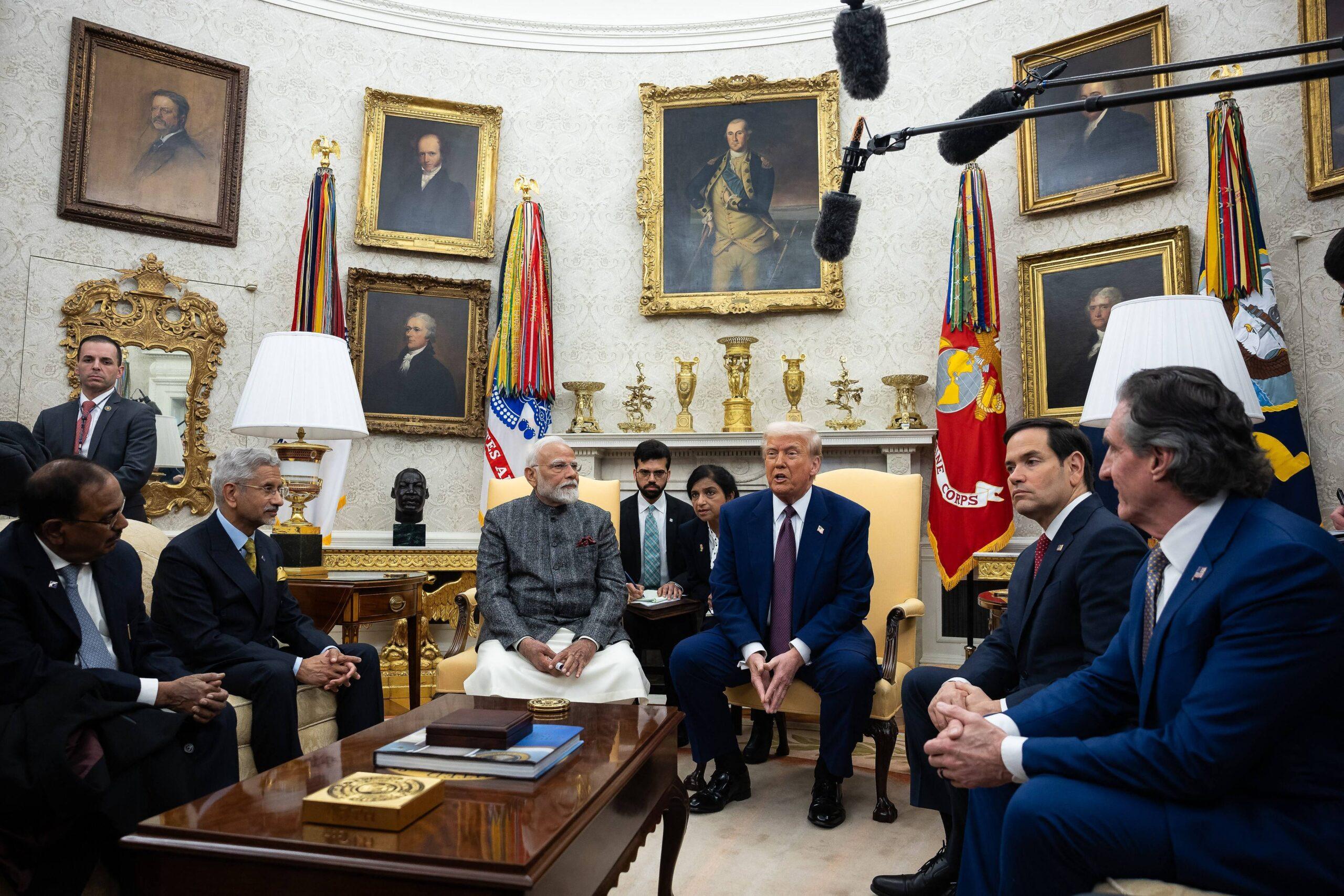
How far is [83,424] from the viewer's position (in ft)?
17.2

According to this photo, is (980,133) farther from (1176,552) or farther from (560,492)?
(560,492)

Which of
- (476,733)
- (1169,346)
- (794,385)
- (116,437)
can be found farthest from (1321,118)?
(116,437)

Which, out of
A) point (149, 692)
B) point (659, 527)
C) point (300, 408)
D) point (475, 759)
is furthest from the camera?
point (659, 527)

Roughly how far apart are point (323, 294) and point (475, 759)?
5.36 m

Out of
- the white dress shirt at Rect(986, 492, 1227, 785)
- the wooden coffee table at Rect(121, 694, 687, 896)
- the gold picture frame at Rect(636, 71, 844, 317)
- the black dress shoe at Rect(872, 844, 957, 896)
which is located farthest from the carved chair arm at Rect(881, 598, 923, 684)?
the gold picture frame at Rect(636, 71, 844, 317)

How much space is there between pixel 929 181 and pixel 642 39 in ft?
9.11

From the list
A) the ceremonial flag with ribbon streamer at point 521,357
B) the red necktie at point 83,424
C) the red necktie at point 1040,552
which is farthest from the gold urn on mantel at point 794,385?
the red necktie at point 83,424

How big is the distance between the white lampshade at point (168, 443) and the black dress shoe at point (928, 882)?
568cm

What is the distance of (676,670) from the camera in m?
3.83

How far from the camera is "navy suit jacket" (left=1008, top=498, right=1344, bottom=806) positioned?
155cm

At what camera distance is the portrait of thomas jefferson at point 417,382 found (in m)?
7.08

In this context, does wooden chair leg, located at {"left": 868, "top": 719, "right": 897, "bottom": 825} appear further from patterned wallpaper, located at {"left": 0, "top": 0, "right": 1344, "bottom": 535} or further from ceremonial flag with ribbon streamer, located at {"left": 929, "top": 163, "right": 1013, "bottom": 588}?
patterned wallpaper, located at {"left": 0, "top": 0, "right": 1344, "bottom": 535}

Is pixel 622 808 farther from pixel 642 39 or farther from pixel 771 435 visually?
pixel 642 39

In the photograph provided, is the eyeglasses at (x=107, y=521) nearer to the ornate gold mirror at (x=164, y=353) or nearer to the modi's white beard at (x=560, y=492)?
the modi's white beard at (x=560, y=492)
